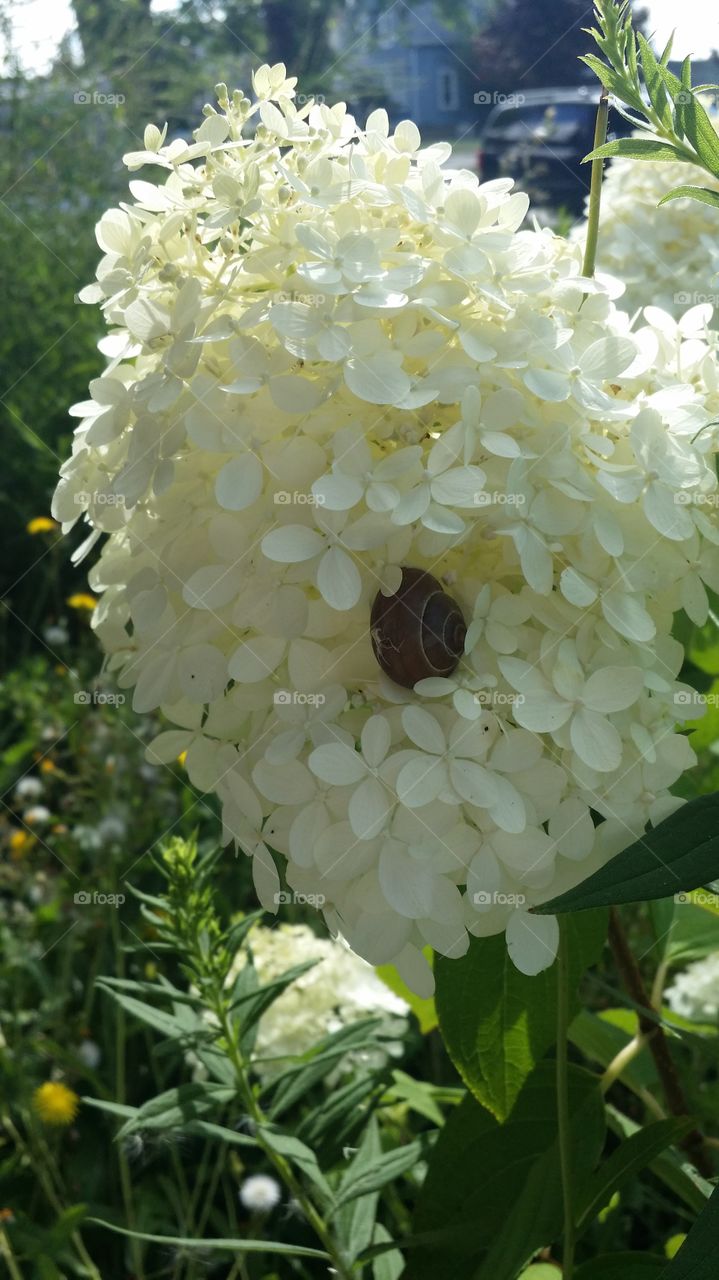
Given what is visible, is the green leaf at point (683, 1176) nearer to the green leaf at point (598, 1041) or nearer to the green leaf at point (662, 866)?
the green leaf at point (598, 1041)

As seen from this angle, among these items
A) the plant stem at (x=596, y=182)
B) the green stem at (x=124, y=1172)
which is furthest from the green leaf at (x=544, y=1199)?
the plant stem at (x=596, y=182)

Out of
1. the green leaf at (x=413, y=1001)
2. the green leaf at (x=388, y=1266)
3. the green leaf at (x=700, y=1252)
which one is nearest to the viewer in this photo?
the green leaf at (x=700, y=1252)

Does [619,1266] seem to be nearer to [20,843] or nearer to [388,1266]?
[388,1266]

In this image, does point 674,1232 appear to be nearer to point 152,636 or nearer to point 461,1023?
point 461,1023

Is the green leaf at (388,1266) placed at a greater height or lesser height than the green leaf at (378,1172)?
lesser

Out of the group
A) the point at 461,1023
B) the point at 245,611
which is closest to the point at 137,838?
the point at 461,1023

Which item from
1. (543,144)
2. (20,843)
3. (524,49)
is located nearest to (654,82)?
(20,843)

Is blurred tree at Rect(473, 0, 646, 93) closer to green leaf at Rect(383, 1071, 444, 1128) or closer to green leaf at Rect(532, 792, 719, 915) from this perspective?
green leaf at Rect(383, 1071, 444, 1128)

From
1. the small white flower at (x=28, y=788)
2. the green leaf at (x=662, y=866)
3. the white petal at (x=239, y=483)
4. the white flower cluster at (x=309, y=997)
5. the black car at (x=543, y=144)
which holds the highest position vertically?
the white petal at (x=239, y=483)

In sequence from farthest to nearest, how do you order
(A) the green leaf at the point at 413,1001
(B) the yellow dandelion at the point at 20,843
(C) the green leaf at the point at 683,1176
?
(B) the yellow dandelion at the point at 20,843 < (A) the green leaf at the point at 413,1001 < (C) the green leaf at the point at 683,1176
